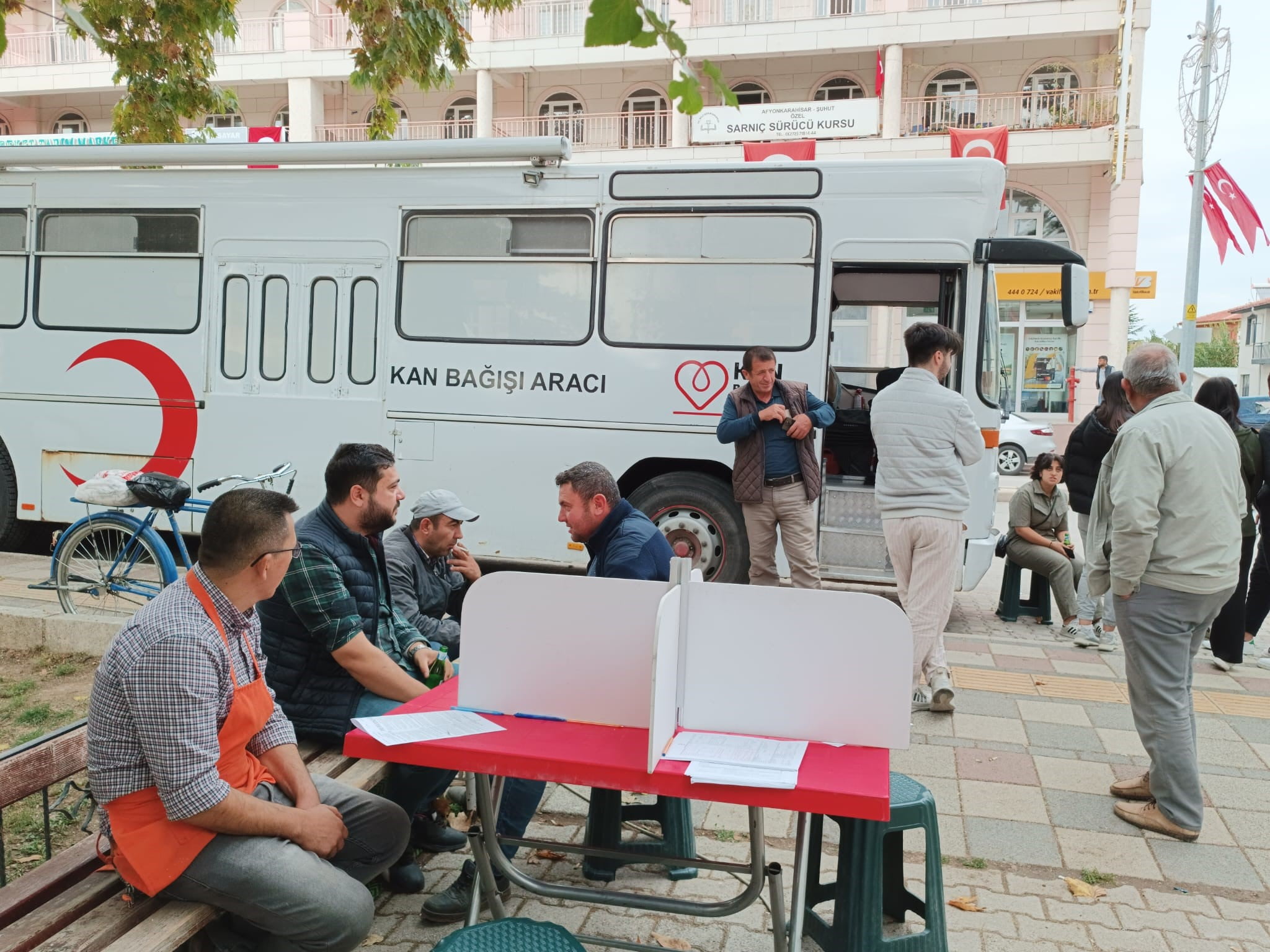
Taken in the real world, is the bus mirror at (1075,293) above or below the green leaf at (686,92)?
above

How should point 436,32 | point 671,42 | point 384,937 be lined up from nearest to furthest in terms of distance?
point 671,42 → point 384,937 → point 436,32

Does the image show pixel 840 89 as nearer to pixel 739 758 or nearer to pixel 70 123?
pixel 70 123

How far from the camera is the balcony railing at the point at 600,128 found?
2441 centimetres

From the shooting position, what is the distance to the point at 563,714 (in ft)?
9.93

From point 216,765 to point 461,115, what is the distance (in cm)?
2592

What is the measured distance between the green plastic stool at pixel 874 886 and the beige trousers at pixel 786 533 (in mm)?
3396

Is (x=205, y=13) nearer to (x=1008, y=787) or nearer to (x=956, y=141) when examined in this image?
(x=1008, y=787)

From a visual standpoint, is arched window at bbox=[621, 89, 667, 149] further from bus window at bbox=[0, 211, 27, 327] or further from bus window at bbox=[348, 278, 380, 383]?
bus window at bbox=[348, 278, 380, 383]

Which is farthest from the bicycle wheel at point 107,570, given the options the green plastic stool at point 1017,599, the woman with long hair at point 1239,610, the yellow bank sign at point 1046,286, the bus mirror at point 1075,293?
the yellow bank sign at point 1046,286

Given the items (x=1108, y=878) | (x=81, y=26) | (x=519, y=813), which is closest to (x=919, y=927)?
(x=1108, y=878)

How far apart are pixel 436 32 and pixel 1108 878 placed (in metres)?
6.93

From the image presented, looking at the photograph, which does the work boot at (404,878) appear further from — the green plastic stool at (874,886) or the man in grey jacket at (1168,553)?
the man in grey jacket at (1168,553)

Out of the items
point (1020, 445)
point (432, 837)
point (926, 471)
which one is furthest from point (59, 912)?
point (1020, 445)

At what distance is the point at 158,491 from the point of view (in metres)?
6.32
